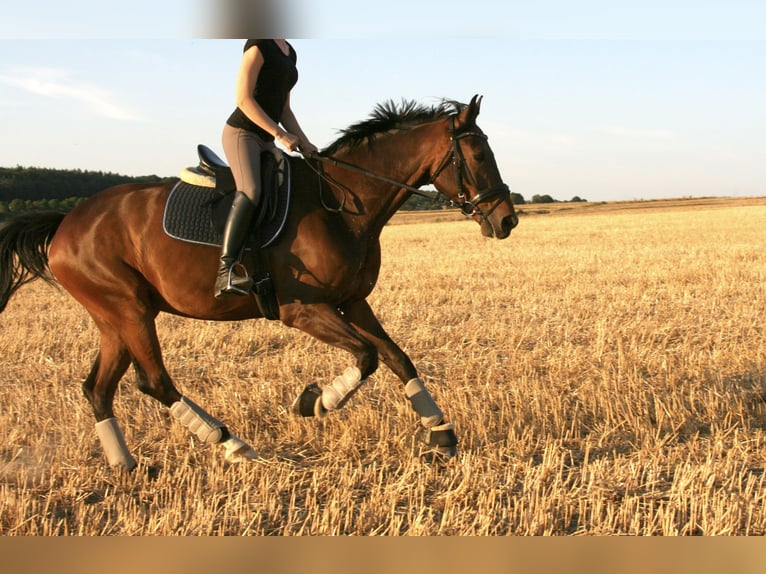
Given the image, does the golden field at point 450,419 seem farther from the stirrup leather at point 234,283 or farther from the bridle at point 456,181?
→ the bridle at point 456,181

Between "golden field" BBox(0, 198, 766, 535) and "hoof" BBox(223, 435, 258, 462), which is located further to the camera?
"hoof" BBox(223, 435, 258, 462)

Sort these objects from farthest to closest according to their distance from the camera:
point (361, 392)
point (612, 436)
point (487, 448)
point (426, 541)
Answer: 1. point (361, 392)
2. point (612, 436)
3. point (487, 448)
4. point (426, 541)

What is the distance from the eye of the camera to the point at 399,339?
9.66 meters

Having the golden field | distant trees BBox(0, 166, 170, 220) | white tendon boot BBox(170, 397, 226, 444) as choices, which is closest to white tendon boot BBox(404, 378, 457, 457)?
the golden field

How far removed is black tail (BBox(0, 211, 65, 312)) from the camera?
5863mm

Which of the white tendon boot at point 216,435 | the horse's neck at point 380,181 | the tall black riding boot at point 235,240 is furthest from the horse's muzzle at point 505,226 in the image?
the white tendon boot at point 216,435

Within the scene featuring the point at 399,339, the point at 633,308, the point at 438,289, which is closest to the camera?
the point at 399,339

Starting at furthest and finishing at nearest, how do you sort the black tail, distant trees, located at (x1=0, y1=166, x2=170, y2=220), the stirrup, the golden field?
distant trees, located at (x1=0, y1=166, x2=170, y2=220), the black tail, the stirrup, the golden field

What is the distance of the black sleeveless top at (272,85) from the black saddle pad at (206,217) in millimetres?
447

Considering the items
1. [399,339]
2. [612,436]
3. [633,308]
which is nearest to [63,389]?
[399,339]

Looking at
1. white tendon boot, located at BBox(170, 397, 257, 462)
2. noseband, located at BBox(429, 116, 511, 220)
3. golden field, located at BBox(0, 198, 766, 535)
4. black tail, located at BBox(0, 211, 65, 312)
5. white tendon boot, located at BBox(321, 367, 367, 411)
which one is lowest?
golden field, located at BBox(0, 198, 766, 535)

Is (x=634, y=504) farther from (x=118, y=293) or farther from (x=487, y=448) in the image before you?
(x=118, y=293)

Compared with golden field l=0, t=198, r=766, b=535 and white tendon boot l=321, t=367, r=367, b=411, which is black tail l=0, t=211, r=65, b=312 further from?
white tendon boot l=321, t=367, r=367, b=411

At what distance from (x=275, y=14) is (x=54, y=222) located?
16.4ft
